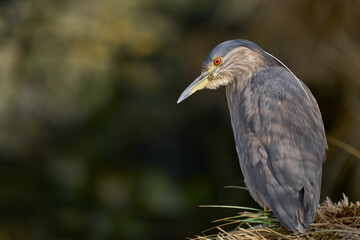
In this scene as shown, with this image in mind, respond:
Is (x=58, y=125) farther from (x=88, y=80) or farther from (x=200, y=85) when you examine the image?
(x=200, y=85)

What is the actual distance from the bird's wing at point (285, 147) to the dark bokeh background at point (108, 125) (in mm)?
3379

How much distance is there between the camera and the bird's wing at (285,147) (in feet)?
7.75

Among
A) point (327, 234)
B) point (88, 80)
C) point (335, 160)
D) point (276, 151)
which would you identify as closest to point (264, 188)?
point (276, 151)

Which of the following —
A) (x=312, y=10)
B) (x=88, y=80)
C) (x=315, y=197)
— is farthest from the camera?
(x=88, y=80)

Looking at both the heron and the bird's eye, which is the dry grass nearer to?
the heron

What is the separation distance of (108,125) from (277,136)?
15.7ft

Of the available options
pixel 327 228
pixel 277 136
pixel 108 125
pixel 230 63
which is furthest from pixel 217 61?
pixel 108 125

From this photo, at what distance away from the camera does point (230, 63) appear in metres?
2.99

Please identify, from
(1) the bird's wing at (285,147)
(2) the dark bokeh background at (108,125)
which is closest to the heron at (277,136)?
(1) the bird's wing at (285,147)

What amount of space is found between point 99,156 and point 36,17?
1.67 metres

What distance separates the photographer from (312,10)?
4.55 metres

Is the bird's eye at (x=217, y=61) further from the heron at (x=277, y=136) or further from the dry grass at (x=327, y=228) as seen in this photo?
the dry grass at (x=327, y=228)

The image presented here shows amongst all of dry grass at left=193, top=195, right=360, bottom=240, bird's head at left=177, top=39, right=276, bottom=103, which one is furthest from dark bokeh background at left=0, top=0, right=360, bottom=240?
dry grass at left=193, top=195, right=360, bottom=240

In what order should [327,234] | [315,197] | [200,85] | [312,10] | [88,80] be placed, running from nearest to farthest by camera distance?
[327,234] < [315,197] < [200,85] < [312,10] < [88,80]
